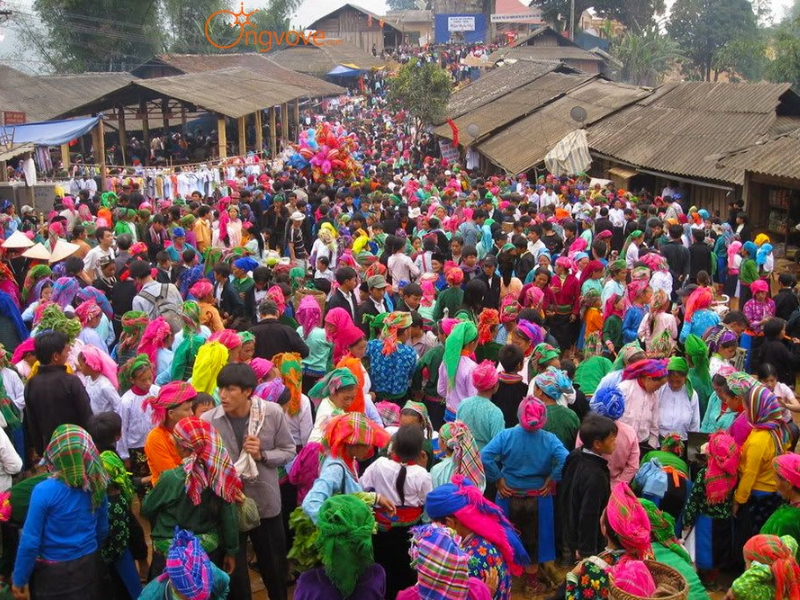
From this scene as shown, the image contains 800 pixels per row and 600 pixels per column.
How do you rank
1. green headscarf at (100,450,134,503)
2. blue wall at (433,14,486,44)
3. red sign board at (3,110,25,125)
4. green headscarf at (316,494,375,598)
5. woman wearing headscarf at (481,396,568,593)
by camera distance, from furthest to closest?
blue wall at (433,14,486,44) → red sign board at (3,110,25,125) → woman wearing headscarf at (481,396,568,593) → green headscarf at (100,450,134,503) → green headscarf at (316,494,375,598)

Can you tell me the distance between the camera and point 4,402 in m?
6.06

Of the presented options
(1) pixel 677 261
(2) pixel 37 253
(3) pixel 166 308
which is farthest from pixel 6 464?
(1) pixel 677 261

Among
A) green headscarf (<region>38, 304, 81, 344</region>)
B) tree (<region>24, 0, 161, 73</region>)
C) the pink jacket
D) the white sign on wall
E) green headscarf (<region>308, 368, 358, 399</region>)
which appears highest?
the white sign on wall

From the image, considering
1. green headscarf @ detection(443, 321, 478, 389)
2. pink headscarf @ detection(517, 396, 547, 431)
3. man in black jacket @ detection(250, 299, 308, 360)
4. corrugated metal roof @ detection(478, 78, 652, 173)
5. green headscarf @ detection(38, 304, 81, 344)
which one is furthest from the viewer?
corrugated metal roof @ detection(478, 78, 652, 173)

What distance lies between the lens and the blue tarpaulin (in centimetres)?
1817

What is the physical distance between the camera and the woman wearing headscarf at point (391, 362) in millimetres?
6574

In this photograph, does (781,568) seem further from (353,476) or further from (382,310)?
(382,310)

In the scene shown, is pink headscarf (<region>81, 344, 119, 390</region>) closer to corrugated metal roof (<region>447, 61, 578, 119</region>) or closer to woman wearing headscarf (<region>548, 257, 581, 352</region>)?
woman wearing headscarf (<region>548, 257, 581, 352</region>)

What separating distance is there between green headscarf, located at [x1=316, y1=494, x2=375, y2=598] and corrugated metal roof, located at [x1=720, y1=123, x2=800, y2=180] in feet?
43.3

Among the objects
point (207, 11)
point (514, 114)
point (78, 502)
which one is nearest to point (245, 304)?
point (78, 502)

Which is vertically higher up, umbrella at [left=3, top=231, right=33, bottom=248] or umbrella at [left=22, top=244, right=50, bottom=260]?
umbrella at [left=3, top=231, right=33, bottom=248]

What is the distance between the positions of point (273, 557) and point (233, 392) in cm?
103

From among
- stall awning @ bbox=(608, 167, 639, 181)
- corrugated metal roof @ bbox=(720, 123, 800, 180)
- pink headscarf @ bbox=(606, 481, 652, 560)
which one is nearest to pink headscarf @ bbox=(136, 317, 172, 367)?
pink headscarf @ bbox=(606, 481, 652, 560)

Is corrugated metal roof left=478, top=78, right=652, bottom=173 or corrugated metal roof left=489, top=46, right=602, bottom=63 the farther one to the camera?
corrugated metal roof left=489, top=46, right=602, bottom=63
